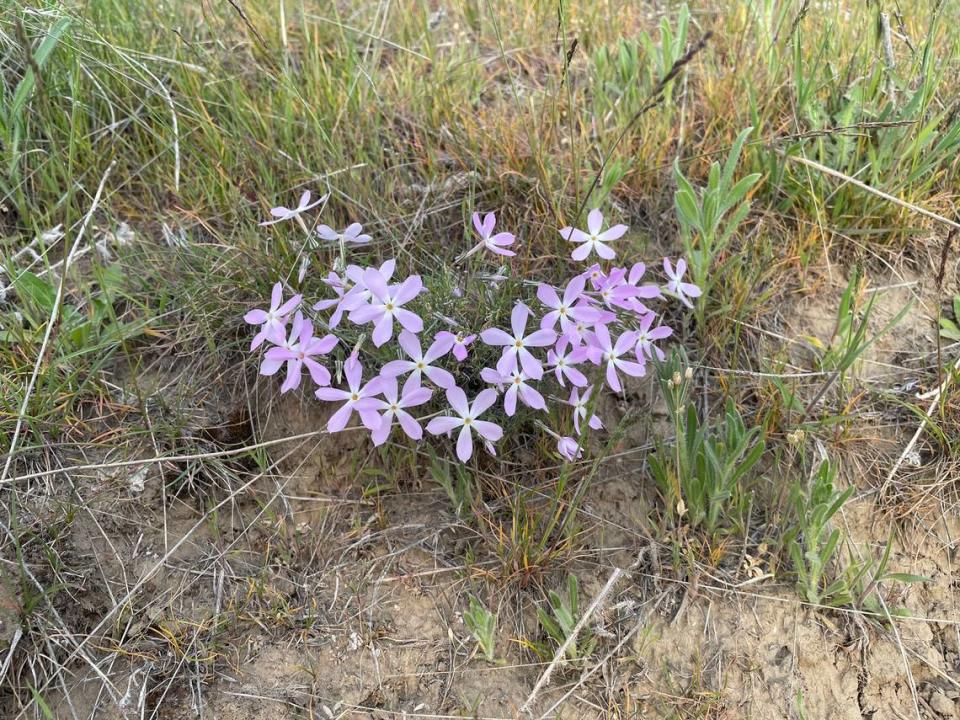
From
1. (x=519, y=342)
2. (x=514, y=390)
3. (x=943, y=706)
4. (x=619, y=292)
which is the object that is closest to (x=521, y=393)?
(x=514, y=390)

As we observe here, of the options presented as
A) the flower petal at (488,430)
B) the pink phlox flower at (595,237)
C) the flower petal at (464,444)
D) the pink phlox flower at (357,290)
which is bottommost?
the flower petal at (464,444)

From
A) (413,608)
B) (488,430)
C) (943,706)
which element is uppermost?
(488,430)

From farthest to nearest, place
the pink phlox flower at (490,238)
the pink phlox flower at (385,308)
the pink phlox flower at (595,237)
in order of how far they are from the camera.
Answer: the pink phlox flower at (595,237)
the pink phlox flower at (490,238)
the pink phlox flower at (385,308)

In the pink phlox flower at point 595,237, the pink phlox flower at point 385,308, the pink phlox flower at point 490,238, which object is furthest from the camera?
the pink phlox flower at point 595,237

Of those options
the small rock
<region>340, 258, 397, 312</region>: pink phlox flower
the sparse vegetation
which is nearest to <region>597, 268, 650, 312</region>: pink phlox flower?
the sparse vegetation

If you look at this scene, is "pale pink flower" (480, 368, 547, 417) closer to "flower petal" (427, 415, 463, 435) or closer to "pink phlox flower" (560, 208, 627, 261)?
"flower petal" (427, 415, 463, 435)

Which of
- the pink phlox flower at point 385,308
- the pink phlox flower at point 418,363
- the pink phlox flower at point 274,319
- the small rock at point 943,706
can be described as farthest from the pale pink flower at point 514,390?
the small rock at point 943,706

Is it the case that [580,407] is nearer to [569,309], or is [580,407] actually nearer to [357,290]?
[569,309]

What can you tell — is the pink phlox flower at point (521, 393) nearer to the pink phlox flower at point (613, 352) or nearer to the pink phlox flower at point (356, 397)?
the pink phlox flower at point (613, 352)

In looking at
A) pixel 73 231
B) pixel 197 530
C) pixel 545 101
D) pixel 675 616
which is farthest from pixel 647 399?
pixel 73 231
